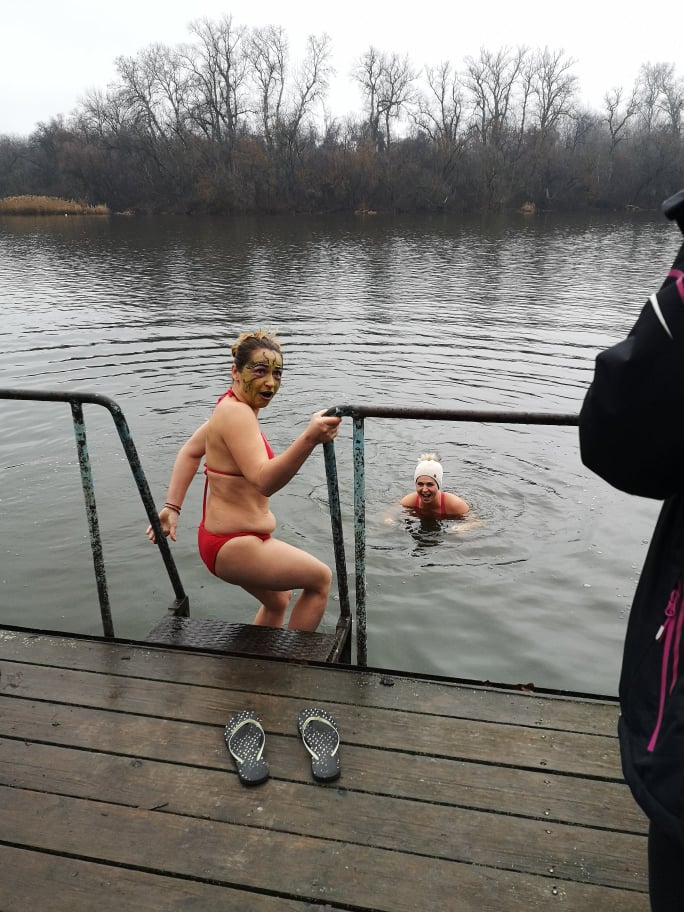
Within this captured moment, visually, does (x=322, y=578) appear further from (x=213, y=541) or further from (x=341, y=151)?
(x=341, y=151)

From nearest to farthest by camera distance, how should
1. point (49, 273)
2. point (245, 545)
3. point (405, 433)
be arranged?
1. point (245, 545)
2. point (405, 433)
3. point (49, 273)

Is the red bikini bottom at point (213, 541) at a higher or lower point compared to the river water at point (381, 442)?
higher

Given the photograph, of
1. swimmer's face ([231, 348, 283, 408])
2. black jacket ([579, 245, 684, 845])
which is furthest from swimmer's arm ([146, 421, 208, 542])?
black jacket ([579, 245, 684, 845])

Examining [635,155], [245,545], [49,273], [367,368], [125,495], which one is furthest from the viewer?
[635,155]

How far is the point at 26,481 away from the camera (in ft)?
24.3

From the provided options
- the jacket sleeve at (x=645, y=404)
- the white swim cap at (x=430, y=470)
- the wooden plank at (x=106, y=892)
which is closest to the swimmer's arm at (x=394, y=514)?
the white swim cap at (x=430, y=470)

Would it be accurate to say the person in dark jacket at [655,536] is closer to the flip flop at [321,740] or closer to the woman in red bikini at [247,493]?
the flip flop at [321,740]

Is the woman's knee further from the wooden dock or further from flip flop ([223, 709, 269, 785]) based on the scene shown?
flip flop ([223, 709, 269, 785])

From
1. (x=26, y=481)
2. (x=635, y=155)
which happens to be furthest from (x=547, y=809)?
(x=635, y=155)

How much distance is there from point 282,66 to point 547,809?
78711 millimetres

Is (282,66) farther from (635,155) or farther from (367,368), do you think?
(367,368)

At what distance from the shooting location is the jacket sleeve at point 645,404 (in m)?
1.10

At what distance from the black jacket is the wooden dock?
3.25 ft

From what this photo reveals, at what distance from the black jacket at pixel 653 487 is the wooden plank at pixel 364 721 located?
125 cm
